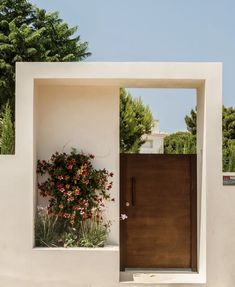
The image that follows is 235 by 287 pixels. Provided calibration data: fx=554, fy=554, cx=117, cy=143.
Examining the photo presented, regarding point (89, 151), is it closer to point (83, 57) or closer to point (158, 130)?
point (83, 57)

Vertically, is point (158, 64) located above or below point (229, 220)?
above

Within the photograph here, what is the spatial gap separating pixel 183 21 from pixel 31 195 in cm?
1017

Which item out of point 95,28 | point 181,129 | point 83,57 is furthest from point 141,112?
point 181,129

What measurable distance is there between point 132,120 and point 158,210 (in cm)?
1876

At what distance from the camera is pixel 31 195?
970cm

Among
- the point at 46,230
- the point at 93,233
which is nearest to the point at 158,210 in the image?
the point at 93,233

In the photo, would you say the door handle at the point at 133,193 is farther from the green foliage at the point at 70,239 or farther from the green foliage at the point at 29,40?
the green foliage at the point at 29,40

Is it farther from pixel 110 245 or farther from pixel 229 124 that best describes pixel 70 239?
pixel 229 124

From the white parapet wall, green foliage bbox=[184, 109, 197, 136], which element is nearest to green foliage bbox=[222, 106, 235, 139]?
green foliage bbox=[184, 109, 197, 136]

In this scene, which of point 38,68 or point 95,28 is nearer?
point 38,68

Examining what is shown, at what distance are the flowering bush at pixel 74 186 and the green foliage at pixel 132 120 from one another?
52.8ft

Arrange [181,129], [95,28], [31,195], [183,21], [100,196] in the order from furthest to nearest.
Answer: [181,129] < [95,28] < [183,21] < [100,196] < [31,195]

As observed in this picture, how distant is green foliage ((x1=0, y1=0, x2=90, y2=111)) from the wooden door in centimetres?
1733

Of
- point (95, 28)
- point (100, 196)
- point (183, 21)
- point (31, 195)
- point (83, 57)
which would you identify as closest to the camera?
point (31, 195)
